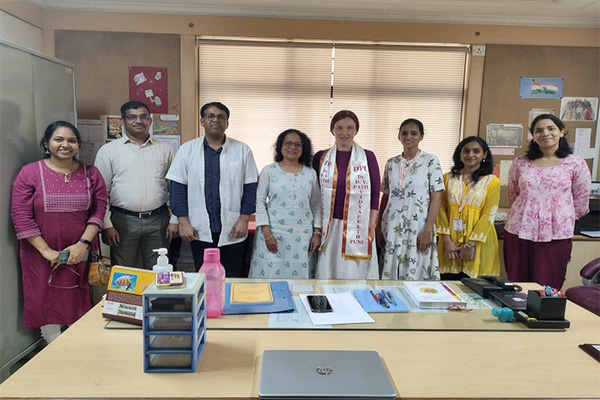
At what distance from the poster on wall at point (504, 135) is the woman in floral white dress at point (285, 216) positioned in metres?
2.08

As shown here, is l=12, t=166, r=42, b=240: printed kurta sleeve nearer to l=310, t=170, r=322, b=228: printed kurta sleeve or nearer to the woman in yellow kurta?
l=310, t=170, r=322, b=228: printed kurta sleeve

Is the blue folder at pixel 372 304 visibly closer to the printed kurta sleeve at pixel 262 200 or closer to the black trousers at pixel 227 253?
the printed kurta sleeve at pixel 262 200

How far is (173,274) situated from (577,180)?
2652mm

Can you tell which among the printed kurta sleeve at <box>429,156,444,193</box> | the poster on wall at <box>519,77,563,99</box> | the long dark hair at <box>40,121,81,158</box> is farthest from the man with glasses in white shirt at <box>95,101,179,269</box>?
the poster on wall at <box>519,77,563,99</box>

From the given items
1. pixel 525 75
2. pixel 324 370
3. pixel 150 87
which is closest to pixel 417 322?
pixel 324 370

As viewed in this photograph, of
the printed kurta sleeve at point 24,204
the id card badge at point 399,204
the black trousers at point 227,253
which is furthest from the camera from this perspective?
the id card badge at point 399,204

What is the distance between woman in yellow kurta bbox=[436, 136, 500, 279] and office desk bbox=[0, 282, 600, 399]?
4.21 feet

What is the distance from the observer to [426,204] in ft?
8.33

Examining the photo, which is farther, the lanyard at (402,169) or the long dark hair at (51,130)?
the lanyard at (402,169)

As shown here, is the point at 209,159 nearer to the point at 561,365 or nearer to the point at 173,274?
the point at 173,274

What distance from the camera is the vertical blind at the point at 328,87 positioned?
3506 millimetres

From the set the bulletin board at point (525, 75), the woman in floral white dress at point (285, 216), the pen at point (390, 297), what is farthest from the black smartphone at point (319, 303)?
the bulletin board at point (525, 75)

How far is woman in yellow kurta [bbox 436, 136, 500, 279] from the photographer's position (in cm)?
250

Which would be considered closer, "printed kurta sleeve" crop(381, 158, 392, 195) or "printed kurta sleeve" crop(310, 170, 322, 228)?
"printed kurta sleeve" crop(310, 170, 322, 228)
